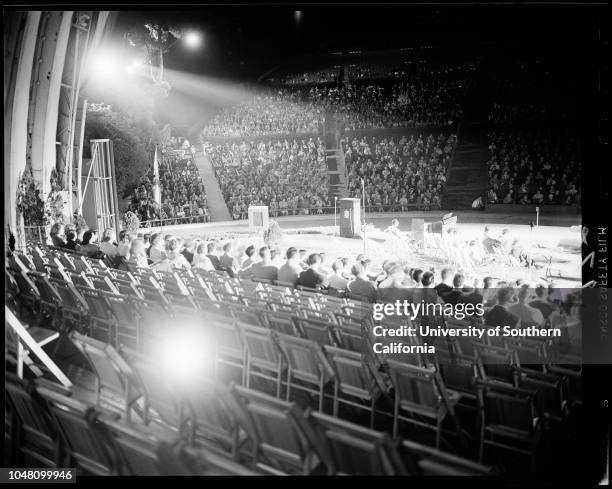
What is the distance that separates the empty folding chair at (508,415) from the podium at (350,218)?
10.6 feet

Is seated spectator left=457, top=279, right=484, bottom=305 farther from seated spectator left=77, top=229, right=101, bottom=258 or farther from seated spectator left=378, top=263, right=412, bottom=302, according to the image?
seated spectator left=77, top=229, right=101, bottom=258

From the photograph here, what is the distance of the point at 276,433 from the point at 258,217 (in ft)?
11.0

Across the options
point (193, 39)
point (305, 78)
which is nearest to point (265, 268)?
point (305, 78)

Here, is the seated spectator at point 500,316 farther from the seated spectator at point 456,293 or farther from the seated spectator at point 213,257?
the seated spectator at point 213,257

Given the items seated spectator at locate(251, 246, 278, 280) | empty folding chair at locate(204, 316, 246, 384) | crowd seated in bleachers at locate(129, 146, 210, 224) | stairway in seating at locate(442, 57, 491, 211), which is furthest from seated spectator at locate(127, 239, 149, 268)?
stairway in seating at locate(442, 57, 491, 211)

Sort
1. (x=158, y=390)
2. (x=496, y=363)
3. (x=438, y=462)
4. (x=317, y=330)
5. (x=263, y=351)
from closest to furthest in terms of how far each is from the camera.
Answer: (x=438, y=462)
(x=158, y=390)
(x=496, y=363)
(x=263, y=351)
(x=317, y=330)

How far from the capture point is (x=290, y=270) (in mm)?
5875

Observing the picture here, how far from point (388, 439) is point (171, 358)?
207 centimetres

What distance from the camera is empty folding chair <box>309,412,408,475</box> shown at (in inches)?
97.9

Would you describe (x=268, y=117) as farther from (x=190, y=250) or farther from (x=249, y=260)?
(x=190, y=250)

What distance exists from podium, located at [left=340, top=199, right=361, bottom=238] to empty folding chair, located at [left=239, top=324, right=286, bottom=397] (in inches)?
99.5

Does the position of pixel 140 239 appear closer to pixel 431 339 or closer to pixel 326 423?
pixel 431 339

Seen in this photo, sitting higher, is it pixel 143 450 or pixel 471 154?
pixel 471 154

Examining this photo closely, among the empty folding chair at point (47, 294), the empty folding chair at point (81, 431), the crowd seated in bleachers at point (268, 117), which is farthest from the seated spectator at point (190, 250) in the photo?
the empty folding chair at point (81, 431)
